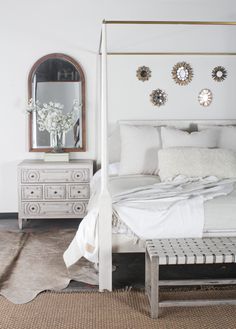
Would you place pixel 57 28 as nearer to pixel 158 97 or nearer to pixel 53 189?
pixel 158 97

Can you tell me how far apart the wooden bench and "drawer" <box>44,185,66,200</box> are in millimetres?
1972

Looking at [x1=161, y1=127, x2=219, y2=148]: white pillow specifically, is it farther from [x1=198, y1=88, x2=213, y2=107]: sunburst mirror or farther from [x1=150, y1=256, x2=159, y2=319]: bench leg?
[x1=150, y1=256, x2=159, y2=319]: bench leg

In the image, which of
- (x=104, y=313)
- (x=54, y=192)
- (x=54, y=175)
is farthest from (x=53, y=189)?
(x=104, y=313)

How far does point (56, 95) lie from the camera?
5281 millimetres

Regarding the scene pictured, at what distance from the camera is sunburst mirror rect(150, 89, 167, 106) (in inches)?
210

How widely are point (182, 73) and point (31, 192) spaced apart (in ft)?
7.19

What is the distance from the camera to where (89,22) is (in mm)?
5223

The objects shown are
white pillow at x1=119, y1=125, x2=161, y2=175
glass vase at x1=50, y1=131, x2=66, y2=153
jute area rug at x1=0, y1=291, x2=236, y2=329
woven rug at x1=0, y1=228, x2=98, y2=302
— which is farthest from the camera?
glass vase at x1=50, y1=131, x2=66, y2=153

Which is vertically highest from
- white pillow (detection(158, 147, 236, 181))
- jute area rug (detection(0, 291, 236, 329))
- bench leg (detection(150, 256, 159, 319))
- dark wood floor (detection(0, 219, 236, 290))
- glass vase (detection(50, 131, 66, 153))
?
glass vase (detection(50, 131, 66, 153))

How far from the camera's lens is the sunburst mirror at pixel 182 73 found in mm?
5301

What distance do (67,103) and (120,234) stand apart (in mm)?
2356

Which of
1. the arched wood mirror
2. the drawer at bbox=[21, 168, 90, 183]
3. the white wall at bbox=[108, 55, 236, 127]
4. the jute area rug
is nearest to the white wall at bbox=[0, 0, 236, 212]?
the arched wood mirror

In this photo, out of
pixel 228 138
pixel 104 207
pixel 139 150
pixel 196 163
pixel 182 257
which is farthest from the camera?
pixel 228 138

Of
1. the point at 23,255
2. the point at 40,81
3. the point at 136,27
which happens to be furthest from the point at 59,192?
the point at 136,27
